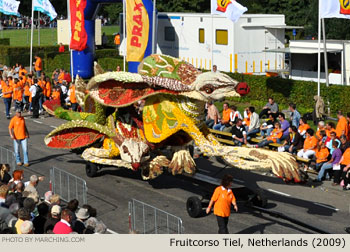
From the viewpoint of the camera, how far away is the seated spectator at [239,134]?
69.8 ft

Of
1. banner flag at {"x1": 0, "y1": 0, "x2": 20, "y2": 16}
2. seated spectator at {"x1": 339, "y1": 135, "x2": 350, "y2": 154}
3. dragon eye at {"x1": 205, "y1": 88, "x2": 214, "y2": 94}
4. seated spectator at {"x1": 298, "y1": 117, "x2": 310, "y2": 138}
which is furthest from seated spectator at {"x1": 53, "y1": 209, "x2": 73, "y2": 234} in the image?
banner flag at {"x1": 0, "y1": 0, "x2": 20, "y2": 16}

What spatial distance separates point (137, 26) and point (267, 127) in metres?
10.5

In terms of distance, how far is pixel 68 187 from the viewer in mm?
16391

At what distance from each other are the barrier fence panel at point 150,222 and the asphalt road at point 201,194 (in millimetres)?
462

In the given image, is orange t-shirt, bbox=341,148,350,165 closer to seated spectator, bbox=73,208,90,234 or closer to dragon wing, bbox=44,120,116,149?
dragon wing, bbox=44,120,116,149

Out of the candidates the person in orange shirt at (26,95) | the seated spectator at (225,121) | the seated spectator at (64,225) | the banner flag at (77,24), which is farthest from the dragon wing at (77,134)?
the banner flag at (77,24)

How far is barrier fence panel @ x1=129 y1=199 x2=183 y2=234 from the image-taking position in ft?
44.2

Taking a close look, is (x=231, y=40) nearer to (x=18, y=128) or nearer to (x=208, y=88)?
(x=18, y=128)

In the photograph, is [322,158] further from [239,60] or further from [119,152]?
[239,60]

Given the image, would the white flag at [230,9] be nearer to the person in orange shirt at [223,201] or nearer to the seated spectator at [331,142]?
the seated spectator at [331,142]

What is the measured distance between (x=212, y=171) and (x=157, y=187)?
2.18 metres

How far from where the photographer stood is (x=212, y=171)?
19422mm

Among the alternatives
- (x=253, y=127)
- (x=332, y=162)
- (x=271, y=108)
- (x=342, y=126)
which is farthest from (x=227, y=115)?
(x=332, y=162)

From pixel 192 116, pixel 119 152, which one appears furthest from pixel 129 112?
pixel 192 116
